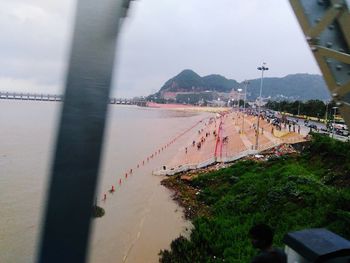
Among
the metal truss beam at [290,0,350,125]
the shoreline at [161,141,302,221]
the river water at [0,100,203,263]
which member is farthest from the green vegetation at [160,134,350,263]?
the metal truss beam at [290,0,350,125]

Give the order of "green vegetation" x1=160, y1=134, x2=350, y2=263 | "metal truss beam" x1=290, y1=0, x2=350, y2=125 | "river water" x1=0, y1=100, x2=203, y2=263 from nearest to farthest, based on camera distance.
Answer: "metal truss beam" x1=290, y1=0, x2=350, y2=125, "green vegetation" x1=160, y1=134, x2=350, y2=263, "river water" x1=0, y1=100, x2=203, y2=263

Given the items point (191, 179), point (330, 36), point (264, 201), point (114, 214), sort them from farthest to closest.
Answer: point (191, 179) → point (114, 214) → point (264, 201) → point (330, 36)

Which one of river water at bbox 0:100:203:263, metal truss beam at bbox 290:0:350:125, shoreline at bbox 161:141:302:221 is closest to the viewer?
metal truss beam at bbox 290:0:350:125

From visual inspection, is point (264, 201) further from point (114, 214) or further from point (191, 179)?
point (191, 179)

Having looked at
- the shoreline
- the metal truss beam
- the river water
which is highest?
the metal truss beam

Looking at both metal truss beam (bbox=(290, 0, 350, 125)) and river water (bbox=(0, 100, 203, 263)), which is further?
river water (bbox=(0, 100, 203, 263))

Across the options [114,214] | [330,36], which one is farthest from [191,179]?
[330,36]

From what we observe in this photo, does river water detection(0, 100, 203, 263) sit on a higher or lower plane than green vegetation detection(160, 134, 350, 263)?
lower

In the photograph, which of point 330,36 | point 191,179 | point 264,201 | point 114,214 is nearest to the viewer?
point 330,36

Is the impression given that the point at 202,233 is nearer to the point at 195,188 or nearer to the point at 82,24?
the point at 195,188

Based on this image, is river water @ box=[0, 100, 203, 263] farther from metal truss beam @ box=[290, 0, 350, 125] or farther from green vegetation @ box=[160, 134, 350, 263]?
metal truss beam @ box=[290, 0, 350, 125]
